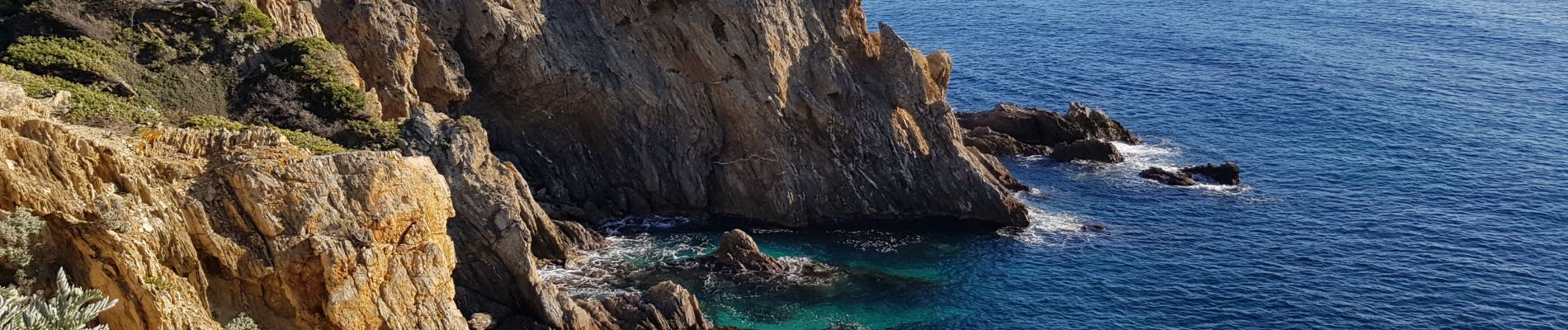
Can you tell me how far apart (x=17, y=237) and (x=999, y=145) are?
62.0m

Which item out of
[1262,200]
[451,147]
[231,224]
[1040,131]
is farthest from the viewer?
[1040,131]

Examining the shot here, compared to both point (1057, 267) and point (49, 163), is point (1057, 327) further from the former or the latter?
point (49, 163)

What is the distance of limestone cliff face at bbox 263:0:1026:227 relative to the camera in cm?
6322

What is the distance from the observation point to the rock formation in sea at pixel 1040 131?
7938 cm

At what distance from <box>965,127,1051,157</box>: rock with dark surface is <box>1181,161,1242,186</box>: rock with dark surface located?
374 inches

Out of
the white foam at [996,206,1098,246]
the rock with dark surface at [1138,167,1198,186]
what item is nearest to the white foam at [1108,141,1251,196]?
the rock with dark surface at [1138,167,1198,186]

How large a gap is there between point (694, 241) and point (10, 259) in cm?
3727

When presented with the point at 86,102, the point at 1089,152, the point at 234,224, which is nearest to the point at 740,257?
the point at 86,102

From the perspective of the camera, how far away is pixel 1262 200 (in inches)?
2751

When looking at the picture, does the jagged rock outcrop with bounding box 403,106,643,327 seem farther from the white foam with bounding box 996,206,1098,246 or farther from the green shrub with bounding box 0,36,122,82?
the white foam with bounding box 996,206,1098,246

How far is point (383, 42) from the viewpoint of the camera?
54.7 meters

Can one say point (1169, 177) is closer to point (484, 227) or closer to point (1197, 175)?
point (1197, 175)

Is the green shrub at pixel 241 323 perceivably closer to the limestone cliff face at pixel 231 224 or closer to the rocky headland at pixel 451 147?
the limestone cliff face at pixel 231 224

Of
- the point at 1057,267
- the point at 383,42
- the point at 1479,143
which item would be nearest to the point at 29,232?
the point at 383,42
